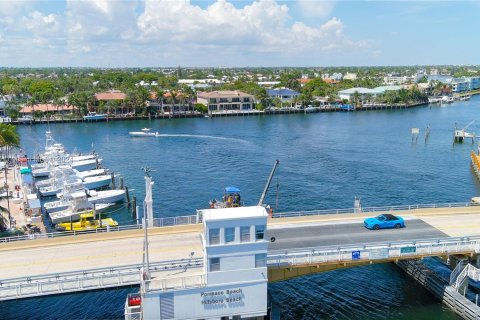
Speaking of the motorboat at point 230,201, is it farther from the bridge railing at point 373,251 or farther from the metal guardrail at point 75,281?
the metal guardrail at point 75,281

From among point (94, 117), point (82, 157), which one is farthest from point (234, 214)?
point (94, 117)

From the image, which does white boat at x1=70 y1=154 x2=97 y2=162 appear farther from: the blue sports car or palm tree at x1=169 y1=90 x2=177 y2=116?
palm tree at x1=169 y1=90 x2=177 y2=116

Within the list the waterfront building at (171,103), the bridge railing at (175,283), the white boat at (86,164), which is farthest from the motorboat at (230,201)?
the waterfront building at (171,103)

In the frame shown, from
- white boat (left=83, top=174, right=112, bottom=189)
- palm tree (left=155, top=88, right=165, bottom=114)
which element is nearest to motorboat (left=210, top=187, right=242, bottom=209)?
white boat (left=83, top=174, right=112, bottom=189)

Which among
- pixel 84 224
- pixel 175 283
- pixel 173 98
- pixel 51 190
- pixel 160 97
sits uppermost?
pixel 160 97

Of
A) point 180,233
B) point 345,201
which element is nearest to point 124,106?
point 345,201

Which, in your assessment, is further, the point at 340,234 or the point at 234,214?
the point at 340,234

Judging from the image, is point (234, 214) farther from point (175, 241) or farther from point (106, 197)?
point (106, 197)
